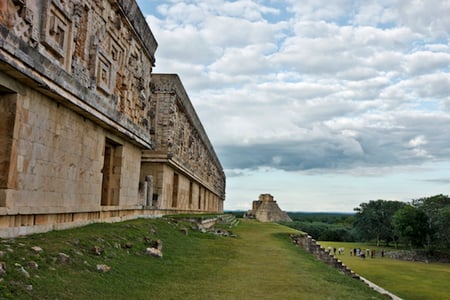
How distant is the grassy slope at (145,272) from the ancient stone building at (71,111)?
64 centimetres

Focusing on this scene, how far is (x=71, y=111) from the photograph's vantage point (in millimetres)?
7512

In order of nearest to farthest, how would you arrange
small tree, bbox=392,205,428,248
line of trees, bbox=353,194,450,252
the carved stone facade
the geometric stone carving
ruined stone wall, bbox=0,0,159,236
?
ruined stone wall, bbox=0,0,159,236 → the geometric stone carving → the carved stone facade → line of trees, bbox=353,194,450,252 → small tree, bbox=392,205,428,248

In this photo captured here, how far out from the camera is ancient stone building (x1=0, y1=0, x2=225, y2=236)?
5684mm

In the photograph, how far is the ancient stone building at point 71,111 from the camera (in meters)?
5.68

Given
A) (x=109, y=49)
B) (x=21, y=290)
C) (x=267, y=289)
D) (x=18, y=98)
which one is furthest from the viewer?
(x=109, y=49)

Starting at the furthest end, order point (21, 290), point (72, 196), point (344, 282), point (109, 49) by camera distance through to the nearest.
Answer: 1. point (109, 49)
2. point (344, 282)
3. point (72, 196)
4. point (21, 290)

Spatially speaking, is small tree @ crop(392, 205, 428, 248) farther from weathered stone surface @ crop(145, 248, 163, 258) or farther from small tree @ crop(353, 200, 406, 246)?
weathered stone surface @ crop(145, 248, 163, 258)

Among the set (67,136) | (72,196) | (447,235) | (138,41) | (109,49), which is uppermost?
(138,41)

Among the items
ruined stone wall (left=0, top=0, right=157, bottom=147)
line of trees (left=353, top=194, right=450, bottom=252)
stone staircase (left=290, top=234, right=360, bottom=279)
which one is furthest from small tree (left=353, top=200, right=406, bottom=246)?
ruined stone wall (left=0, top=0, right=157, bottom=147)

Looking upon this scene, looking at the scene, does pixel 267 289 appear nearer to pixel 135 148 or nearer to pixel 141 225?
pixel 141 225

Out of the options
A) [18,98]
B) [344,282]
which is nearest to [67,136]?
[18,98]

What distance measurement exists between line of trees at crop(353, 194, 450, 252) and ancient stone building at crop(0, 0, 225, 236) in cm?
3371

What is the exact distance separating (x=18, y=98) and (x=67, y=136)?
169 centimetres

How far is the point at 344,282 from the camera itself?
8.27 meters
